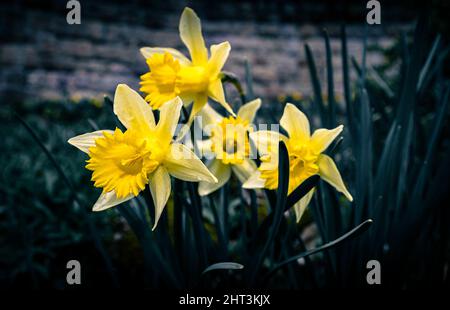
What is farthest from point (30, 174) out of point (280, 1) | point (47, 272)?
point (280, 1)

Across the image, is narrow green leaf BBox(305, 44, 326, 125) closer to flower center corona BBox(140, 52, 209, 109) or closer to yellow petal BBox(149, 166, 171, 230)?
flower center corona BBox(140, 52, 209, 109)

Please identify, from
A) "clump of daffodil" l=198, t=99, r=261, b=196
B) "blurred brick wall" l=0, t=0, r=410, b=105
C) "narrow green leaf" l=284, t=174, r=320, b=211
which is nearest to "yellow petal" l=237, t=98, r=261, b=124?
"clump of daffodil" l=198, t=99, r=261, b=196

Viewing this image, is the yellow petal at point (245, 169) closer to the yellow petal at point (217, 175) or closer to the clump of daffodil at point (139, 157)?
the yellow petal at point (217, 175)

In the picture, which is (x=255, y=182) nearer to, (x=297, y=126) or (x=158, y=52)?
(x=297, y=126)

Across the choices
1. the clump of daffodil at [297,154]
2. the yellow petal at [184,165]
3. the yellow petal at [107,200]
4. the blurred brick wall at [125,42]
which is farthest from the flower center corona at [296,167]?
the blurred brick wall at [125,42]

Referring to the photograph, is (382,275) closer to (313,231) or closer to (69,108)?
(313,231)

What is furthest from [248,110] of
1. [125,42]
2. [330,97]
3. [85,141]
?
[125,42]
